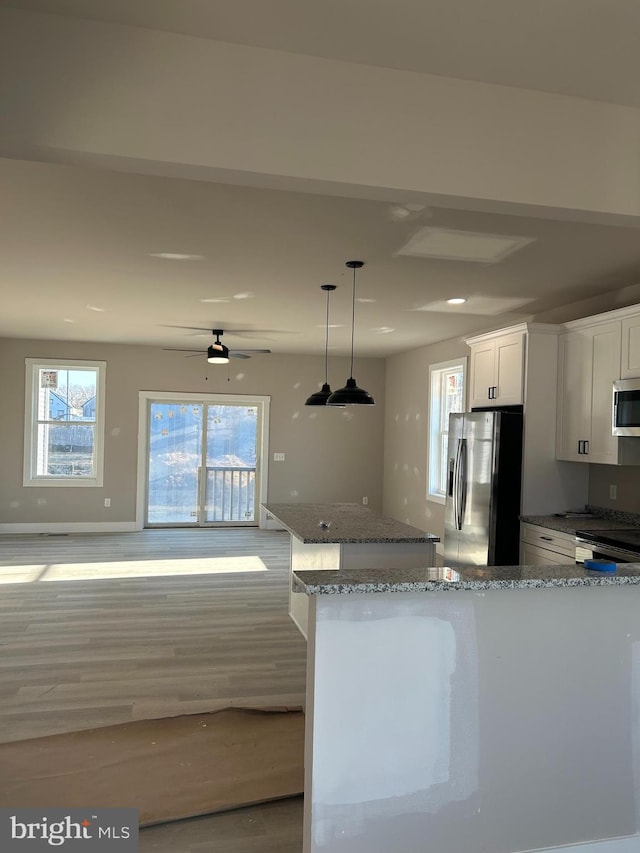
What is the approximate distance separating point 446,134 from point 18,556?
22.5 feet

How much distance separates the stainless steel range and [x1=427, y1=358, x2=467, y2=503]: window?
11.6ft

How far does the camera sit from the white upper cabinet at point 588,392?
472cm

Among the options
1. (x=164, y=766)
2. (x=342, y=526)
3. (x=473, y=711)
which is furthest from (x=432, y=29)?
(x=342, y=526)

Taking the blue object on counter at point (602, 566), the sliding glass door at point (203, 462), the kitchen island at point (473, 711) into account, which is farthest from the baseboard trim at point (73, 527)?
the blue object on counter at point (602, 566)

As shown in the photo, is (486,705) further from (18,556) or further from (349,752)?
(18,556)

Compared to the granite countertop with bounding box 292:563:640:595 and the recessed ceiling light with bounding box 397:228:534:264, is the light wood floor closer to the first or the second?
the granite countertop with bounding box 292:563:640:595

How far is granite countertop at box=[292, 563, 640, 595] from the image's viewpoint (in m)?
2.00

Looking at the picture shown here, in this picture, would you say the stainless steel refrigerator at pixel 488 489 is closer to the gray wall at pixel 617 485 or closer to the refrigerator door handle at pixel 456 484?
the refrigerator door handle at pixel 456 484

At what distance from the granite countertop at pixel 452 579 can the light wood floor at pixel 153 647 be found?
3.55 ft

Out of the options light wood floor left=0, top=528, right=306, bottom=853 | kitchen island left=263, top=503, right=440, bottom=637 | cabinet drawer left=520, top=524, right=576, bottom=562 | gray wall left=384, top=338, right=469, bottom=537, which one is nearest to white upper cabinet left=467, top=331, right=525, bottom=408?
cabinet drawer left=520, top=524, right=576, bottom=562

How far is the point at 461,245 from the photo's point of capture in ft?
13.4

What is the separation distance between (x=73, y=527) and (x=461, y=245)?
281 inches

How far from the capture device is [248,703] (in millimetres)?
3664

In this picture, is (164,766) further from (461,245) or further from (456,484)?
(456,484)
